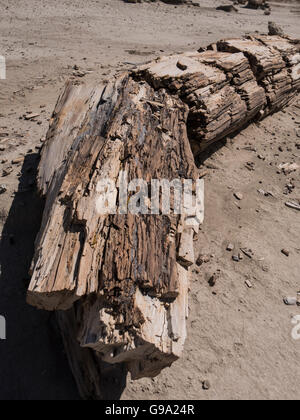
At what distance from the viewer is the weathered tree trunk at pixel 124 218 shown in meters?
2.35

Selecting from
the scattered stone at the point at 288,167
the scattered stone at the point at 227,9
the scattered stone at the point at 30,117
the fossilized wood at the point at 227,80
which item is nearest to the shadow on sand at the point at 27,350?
the fossilized wood at the point at 227,80

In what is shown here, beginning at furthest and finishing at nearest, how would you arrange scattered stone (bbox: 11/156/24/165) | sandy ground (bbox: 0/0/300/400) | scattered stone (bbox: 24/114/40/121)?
scattered stone (bbox: 24/114/40/121), scattered stone (bbox: 11/156/24/165), sandy ground (bbox: 0/0/300/400)

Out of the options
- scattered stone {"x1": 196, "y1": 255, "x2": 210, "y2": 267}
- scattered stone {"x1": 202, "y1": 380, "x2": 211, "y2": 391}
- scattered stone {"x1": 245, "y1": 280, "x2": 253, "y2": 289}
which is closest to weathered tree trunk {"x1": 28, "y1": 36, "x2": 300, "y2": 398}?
scattered stone {"x1": 202, "y1": 380, "x2": 211, "y2": 391}

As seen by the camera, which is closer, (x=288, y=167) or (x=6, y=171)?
(x=6, y=171)

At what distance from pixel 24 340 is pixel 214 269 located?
224 cm

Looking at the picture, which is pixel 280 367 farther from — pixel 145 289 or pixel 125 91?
pixel 125 91

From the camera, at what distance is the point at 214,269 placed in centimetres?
388

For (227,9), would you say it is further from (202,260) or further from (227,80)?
(202,260)

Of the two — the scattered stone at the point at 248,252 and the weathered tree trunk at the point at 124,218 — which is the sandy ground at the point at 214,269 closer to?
the scattered stone at the point at 248,252

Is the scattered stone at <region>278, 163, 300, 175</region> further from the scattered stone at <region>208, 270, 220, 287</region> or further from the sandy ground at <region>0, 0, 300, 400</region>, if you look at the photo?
the scattered stone at <region>208, 270, 220, 287</region>

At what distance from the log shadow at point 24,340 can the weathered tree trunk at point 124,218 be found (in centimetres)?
25

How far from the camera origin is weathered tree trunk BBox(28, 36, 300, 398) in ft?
7.72

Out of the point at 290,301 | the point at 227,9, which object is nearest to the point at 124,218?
the point at 290,301

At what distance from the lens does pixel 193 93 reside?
455 centimetres
